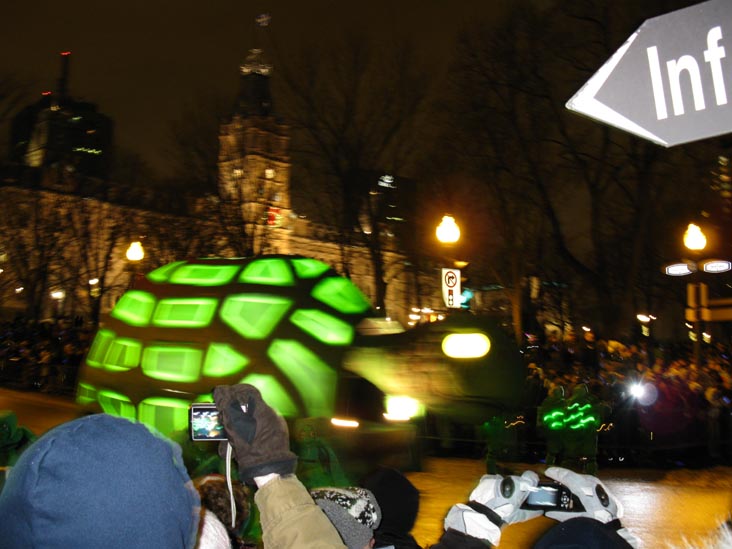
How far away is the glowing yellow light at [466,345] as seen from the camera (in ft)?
31.5

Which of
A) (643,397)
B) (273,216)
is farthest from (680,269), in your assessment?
(273,216)

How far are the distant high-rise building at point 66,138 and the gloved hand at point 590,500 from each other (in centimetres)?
3099

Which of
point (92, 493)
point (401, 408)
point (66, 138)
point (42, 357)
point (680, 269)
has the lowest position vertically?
point (401, 408)

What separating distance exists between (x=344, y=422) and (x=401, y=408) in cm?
94

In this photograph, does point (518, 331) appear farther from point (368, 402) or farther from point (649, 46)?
point (649, 46)

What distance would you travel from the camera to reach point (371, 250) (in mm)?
27547

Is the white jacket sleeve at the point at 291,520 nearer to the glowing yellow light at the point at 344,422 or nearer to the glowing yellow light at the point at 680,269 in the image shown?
the glowing yellow light at the point at 344,422

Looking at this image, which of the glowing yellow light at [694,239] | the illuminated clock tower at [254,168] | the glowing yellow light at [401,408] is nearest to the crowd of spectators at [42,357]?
the illuminated clock tower at [254,168]

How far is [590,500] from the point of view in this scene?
300cm

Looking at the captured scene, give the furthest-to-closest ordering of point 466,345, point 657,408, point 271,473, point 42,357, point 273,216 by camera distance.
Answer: point 273,216 < point 42,357 < point 657,408 < point 466,345 < point 271,473

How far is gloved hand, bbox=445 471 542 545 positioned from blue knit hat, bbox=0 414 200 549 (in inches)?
62.4

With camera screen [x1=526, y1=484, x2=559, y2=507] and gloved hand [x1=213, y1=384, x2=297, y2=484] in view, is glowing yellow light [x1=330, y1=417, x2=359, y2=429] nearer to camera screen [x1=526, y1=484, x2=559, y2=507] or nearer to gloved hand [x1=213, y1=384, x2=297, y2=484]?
camera screen [x1=526, y1=484, x2=559, y2=507]

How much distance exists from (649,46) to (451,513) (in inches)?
72.5

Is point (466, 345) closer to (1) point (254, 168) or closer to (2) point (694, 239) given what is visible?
(2) point (694, 239)
